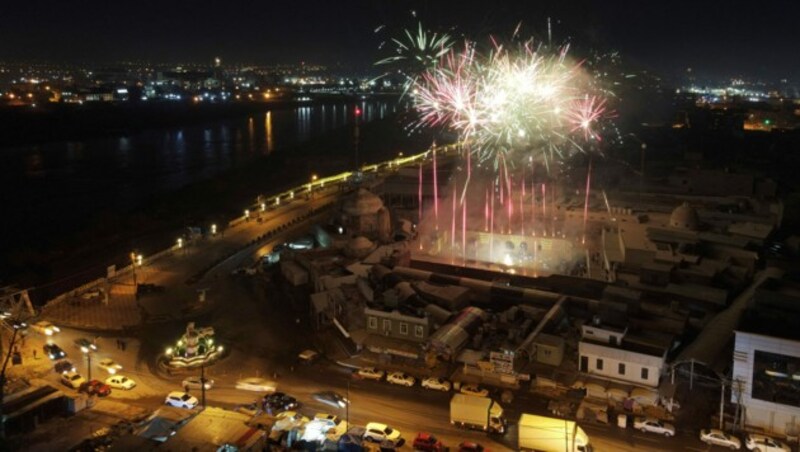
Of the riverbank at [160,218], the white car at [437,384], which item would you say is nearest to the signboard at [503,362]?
the white car at [437,384]

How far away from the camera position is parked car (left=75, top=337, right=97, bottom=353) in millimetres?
7322

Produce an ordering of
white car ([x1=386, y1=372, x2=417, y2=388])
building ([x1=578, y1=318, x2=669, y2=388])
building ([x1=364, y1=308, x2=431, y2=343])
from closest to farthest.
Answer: building ([x1=578, y1=318, x2=669, y2=388]), white car ([x1=386, y1=372, x2=417, y2=388]), building ([x1=364, y1=308, x2=431, y2=343])

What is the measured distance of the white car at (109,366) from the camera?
6.85 metres

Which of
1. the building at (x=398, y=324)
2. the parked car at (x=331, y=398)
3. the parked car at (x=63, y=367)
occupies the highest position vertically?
the building at (x=398, y=324)

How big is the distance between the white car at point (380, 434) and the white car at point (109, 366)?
292cm

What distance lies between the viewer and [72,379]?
6.56 metres

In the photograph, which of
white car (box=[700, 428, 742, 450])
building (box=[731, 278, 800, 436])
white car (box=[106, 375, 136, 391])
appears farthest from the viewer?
white car (box=[106, 375, 136, 391])

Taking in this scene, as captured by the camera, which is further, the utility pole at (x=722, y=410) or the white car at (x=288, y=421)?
the utility pole at (x=722, y=410)

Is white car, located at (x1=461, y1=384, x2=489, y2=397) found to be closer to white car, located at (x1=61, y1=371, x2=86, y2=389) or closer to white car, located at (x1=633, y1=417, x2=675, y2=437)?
white car, located at (x1=633, y1=417, x2=675, y2=437)

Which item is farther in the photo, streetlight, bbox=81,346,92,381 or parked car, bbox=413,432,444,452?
streetlight, bbox=81,346,92,381

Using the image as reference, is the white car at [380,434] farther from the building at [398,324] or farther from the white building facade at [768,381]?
the white building facade at [768,381]

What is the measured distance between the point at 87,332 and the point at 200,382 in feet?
7.47

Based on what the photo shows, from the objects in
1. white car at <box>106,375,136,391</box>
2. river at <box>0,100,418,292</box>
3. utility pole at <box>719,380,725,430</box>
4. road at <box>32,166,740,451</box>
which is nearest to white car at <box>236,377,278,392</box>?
road at <box>32,166,740,451</box>

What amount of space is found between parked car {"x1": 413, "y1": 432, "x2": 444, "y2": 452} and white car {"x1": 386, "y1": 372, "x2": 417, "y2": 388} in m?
1.15
